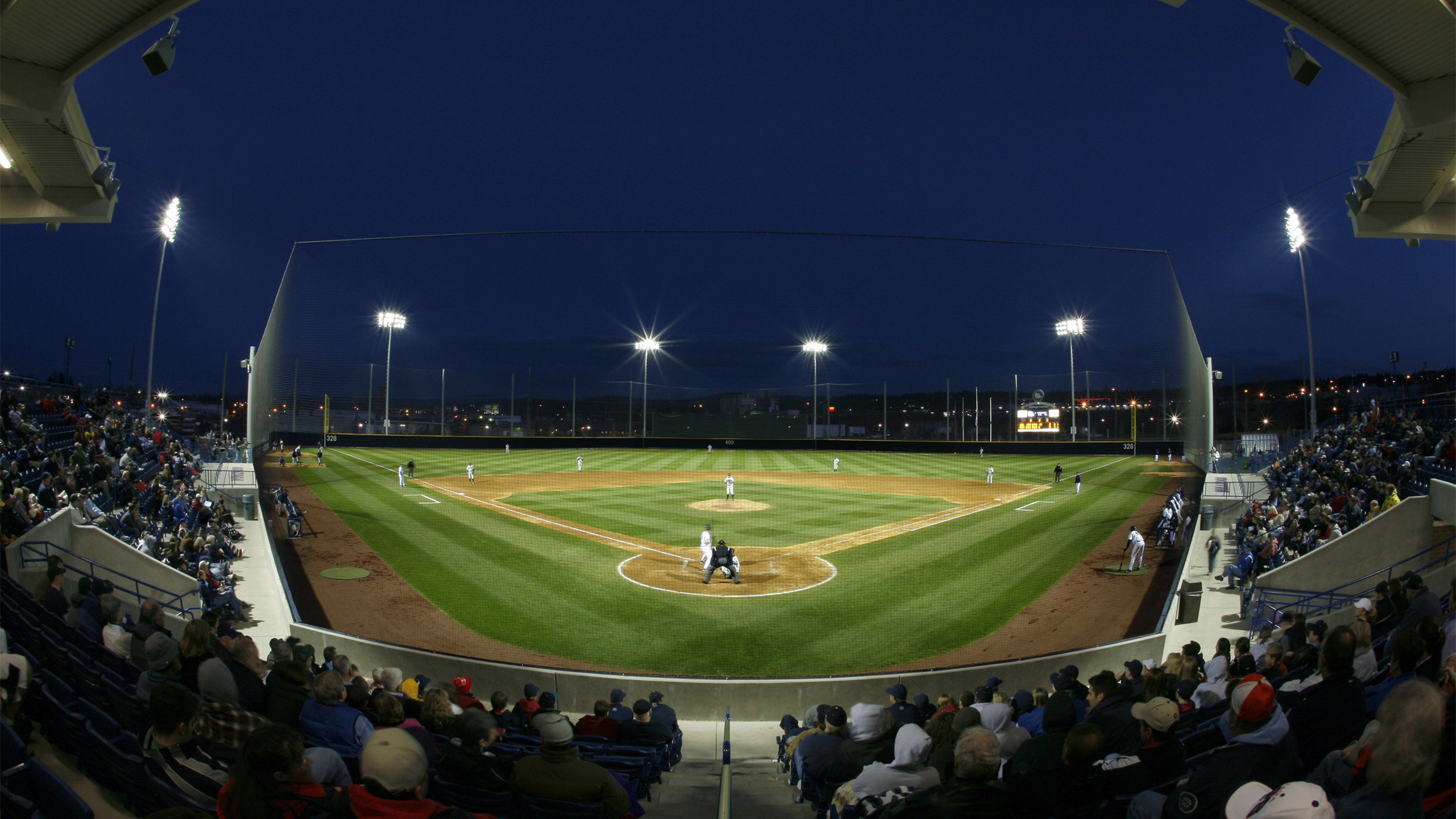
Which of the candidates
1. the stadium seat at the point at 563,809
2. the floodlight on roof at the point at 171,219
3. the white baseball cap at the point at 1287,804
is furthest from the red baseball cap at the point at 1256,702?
the floodlight on roof at the point at 171,219

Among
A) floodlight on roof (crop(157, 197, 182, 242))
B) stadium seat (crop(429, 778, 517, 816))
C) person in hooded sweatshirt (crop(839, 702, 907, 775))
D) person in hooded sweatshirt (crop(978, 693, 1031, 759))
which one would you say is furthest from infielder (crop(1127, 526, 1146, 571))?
floodlight on roof (crop(157, 197, 182, 242))

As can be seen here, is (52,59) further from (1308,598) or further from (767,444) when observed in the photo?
(767,444)

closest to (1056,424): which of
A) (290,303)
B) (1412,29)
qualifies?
(1412,29)

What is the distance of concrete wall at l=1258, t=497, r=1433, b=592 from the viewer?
10055 mm

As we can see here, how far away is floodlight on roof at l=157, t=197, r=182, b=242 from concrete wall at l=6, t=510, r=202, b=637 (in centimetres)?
1468

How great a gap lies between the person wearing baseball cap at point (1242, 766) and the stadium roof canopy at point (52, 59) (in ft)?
30.4

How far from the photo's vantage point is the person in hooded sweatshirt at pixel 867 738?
4105 millimetres

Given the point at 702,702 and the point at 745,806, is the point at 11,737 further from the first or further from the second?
the point at 702,702

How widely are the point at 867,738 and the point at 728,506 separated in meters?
17.8

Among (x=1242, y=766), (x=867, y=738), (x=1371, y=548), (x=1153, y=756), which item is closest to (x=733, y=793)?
(x=867, y=738)

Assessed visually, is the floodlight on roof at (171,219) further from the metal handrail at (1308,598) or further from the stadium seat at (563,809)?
the metal handrail at (1308,598)

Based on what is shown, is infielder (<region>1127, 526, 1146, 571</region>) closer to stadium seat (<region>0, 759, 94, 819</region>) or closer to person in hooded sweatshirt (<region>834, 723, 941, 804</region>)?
person in hooded sweatshirt (<region>834, 723, 941, 804</region>)

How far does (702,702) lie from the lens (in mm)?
7625

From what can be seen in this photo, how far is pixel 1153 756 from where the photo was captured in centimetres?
324
